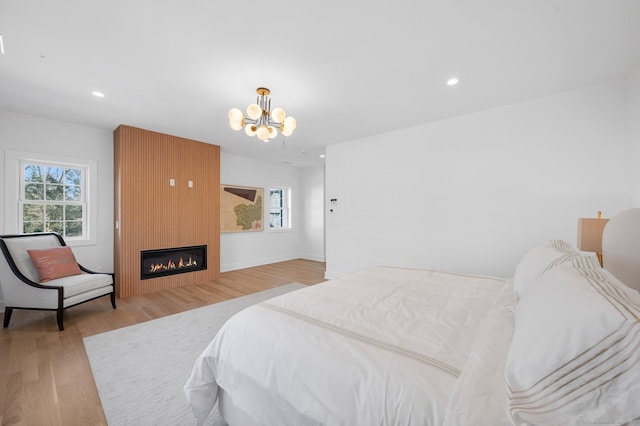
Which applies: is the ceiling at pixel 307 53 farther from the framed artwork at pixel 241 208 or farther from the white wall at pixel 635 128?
the framed artwork at pixel 241 208

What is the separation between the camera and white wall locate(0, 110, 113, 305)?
11.2ft

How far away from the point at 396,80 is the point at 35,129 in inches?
192

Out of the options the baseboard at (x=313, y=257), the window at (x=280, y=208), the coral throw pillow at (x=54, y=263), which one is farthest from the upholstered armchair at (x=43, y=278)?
the baseboard at (x=313, y=257)

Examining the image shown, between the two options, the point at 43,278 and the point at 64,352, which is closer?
the point at 64,352

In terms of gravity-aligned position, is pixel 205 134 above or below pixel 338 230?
above

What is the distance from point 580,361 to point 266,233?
246 inches

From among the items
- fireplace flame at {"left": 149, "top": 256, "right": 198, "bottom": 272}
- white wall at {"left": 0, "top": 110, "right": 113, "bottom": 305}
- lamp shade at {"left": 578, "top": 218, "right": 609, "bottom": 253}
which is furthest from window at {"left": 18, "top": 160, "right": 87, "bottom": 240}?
lamp shade at {"left": 578, "top": 218, "right": 609, "bottom": 253}

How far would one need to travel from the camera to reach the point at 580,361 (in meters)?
0.64

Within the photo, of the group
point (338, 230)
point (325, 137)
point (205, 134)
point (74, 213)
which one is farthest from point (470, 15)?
point (74, 213)

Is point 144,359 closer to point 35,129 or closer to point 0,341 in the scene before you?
point 0,341

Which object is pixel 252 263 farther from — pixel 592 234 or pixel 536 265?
pixel 592 234

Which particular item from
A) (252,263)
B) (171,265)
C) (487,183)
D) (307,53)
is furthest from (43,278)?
(487,183)

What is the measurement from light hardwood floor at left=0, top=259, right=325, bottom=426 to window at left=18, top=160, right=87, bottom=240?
1.20m

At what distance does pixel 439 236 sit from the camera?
3664mm
